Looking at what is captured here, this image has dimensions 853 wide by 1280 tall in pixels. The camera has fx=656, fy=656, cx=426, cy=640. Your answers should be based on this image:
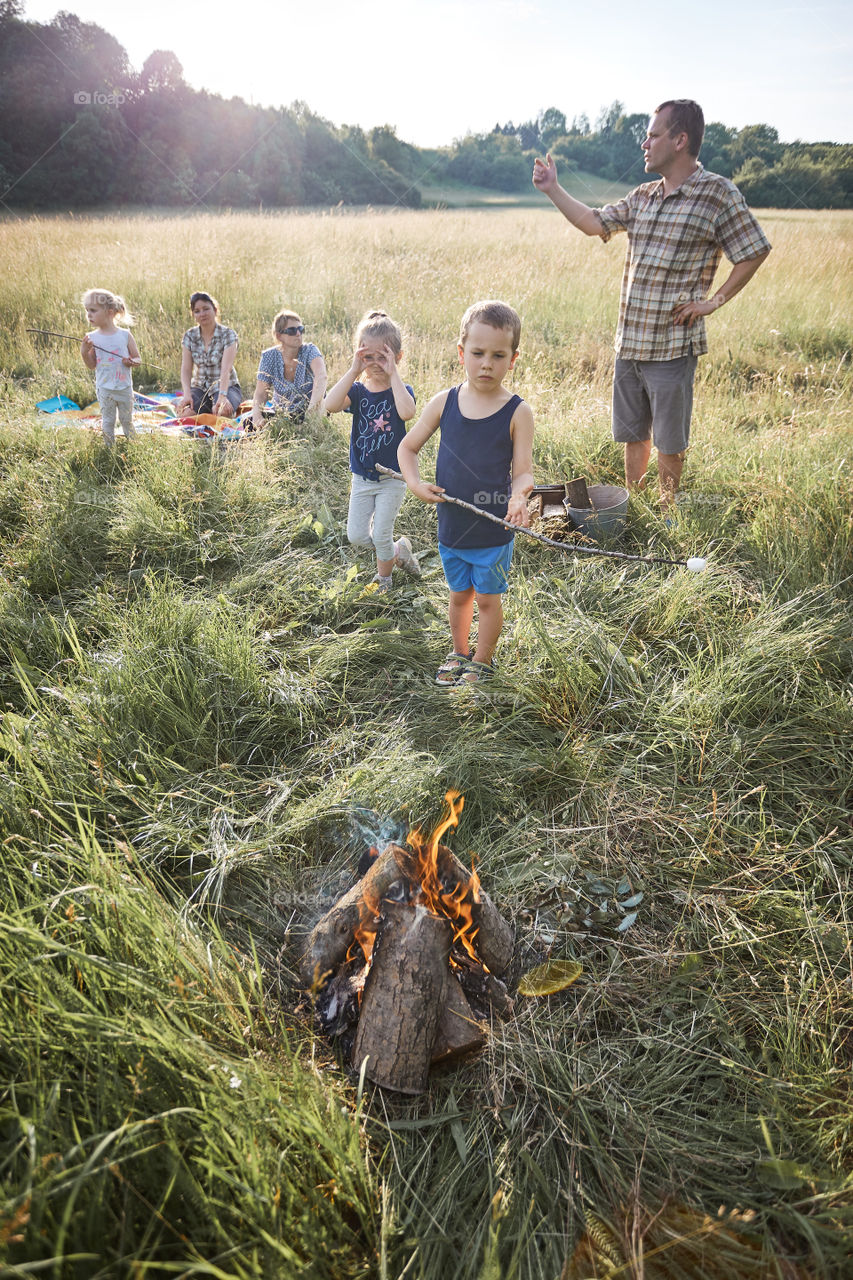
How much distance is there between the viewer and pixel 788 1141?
1.47m

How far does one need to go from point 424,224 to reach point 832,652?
13.6 metres

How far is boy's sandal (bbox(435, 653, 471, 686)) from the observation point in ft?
9.70

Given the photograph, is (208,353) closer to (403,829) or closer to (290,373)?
(290,373)

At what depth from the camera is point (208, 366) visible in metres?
6.26

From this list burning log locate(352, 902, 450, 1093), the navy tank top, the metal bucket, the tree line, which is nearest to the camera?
burning log locate(352, 902, 450, 1093)

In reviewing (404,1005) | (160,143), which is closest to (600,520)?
(404,1005)

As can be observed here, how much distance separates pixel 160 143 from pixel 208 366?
23.5 m

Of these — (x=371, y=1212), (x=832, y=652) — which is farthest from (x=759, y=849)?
(x=371, y=1212)

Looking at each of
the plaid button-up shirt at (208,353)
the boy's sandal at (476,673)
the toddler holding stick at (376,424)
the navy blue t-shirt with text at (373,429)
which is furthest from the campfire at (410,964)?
the plaid button-up shirt at (208,353)

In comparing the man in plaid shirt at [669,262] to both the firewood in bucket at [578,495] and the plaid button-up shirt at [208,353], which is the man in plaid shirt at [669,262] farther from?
the plaid button-up shirt at [208,353]

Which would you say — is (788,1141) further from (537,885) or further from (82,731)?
(82,731)

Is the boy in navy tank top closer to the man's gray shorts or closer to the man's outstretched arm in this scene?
the man's gray shorts

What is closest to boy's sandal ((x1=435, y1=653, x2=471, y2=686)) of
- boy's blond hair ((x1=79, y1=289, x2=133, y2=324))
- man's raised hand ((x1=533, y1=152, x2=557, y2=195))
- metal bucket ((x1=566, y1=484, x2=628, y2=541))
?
metal bucket ((x1=566, y1=484, x2=628, y2=541))

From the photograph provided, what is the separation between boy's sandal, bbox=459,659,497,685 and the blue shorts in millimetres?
322
